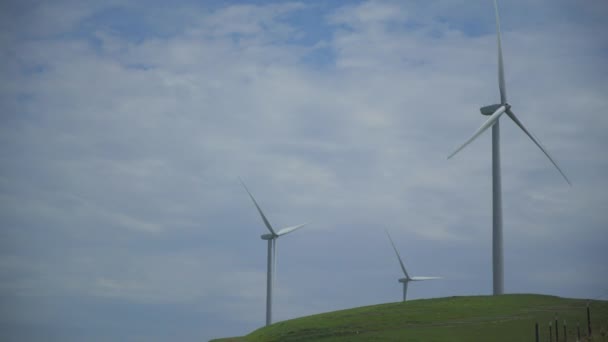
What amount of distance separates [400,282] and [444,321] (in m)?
63.4

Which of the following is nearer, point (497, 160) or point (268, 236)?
point (497, 160)

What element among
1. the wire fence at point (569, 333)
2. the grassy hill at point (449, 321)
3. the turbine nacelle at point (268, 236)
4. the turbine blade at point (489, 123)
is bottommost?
the wire fence at point (569, 333)

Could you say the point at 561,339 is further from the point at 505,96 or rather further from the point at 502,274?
the point at 505,96

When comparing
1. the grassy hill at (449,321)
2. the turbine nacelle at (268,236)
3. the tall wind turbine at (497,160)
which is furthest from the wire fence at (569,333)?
the turbine nacelle at (268,236)

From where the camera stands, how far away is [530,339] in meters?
67.9

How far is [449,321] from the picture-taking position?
84938 mm

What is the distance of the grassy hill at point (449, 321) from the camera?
7362 cm

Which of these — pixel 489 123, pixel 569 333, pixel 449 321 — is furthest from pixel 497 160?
pixel 569 333

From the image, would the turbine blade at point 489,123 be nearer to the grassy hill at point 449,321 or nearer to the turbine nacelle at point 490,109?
the turbine nacelle at point 490,109

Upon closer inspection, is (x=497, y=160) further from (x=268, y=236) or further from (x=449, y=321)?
(x=268, y=236)

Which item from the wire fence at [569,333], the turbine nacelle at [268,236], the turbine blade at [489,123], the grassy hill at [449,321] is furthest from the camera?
the turbine nacelle at [268,236]

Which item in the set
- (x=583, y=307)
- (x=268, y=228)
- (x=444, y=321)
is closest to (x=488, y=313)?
(x=444, y=321)

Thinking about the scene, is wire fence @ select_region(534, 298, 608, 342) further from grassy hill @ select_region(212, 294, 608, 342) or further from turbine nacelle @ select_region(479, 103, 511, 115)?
turbine nacelle @ select_region(479, 103, 511, 115)

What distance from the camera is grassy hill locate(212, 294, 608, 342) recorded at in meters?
73.6
